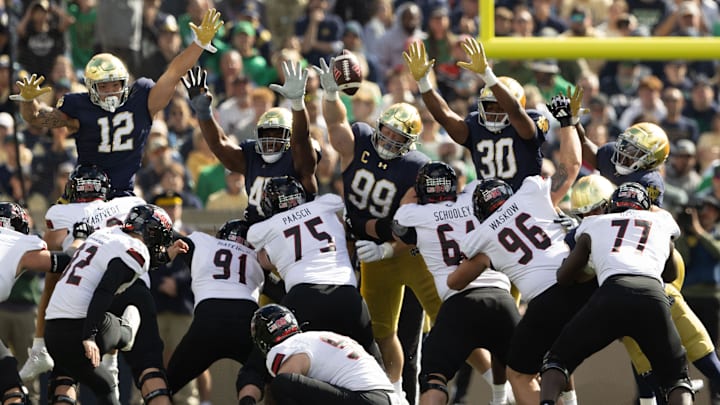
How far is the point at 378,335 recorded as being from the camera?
9.09 meters

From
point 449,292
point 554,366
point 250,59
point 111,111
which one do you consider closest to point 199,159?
point 250,59

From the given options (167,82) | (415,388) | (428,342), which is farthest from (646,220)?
(167,82)

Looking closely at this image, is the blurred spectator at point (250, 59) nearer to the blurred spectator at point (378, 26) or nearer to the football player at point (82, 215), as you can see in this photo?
the blurred spectator at point (378, 26)

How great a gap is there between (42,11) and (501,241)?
6616mm

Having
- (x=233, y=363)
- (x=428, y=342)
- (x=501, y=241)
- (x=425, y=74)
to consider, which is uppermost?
(x=425, y=74)

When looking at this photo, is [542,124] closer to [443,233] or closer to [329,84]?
[443,233]

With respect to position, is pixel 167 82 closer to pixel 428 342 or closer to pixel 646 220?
pixel 428 342

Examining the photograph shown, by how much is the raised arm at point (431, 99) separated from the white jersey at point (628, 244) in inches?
52.8

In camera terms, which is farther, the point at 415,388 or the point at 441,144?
the point at 441,144

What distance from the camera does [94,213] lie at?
9.05 meters

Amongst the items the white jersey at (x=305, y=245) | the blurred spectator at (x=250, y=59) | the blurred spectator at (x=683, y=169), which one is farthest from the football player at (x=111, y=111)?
the blurred spectator at (x=683, y=169)

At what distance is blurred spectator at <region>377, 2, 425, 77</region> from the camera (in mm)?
13719

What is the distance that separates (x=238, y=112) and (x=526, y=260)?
5.02 meters

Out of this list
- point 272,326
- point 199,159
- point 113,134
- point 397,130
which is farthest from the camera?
point 199,159
